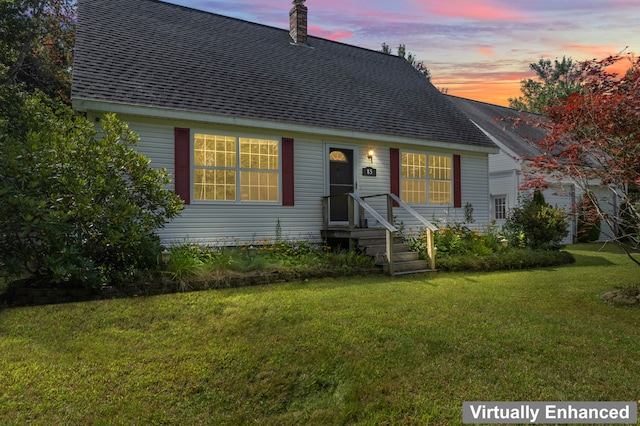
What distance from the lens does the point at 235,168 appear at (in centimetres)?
A: 873

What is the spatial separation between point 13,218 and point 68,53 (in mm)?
13416

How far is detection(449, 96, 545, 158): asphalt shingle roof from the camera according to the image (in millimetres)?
16031

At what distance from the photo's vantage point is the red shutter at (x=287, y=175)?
913 centimetres

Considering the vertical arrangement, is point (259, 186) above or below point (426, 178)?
below

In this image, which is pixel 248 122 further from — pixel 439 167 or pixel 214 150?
pixel 439 167

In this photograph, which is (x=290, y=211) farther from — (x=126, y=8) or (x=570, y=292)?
(x=126, y=8)

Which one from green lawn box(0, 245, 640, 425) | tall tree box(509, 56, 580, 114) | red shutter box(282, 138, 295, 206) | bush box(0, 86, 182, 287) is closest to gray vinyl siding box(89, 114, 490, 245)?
red shutter box(282, 138, 295, 206)

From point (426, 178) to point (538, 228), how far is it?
3207 millimetres

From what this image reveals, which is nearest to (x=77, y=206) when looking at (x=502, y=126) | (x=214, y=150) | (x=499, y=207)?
(x=214, y=150)

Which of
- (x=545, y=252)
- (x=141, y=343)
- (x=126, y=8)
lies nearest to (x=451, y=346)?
(x=141, y=343)

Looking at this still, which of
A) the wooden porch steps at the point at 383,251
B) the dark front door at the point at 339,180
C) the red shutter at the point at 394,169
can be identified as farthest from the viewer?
the red shutter at the point at 394,169

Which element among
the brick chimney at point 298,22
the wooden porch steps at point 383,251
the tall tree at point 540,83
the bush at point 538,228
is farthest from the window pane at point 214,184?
the tall tree at point 540,83

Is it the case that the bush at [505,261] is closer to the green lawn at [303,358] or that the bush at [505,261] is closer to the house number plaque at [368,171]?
the green lawn at [303,358]

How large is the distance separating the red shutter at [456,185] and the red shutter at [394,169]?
1912 mm
